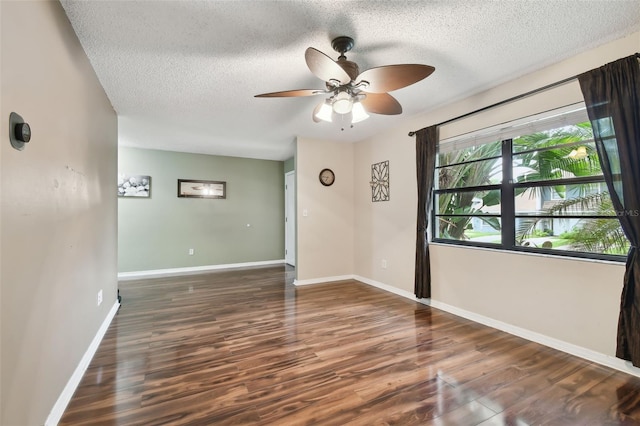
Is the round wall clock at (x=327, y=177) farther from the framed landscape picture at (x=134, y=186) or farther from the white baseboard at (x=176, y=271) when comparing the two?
the framed landscape picture at (x=134, y=186)

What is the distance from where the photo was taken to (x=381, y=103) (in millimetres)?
2395

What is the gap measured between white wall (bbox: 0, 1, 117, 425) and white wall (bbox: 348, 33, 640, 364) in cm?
345

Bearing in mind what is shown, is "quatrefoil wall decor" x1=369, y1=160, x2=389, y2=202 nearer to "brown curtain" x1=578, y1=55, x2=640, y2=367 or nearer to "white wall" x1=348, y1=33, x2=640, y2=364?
"white wall" x1=348, y1=33, x2=640, y2=364

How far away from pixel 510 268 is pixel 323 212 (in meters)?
2.81

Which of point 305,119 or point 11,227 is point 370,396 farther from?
point 305,119

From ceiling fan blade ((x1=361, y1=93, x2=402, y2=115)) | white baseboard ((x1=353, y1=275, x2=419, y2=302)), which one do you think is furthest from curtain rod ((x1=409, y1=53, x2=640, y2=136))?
white baseboard ((x1=353, y1=275, x2=419, y2=302))

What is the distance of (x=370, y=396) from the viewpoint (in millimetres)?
1771

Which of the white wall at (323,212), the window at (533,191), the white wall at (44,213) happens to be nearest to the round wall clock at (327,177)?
the white wall at (323,212)

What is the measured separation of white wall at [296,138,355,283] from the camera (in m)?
4.63

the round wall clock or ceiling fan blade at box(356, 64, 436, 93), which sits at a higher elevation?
ceiling fan blade at box(356, 64, 436, 93)

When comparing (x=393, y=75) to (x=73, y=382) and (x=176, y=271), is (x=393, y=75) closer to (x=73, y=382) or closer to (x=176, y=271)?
(x=73, y=382)

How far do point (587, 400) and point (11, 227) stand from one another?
3.19 metres

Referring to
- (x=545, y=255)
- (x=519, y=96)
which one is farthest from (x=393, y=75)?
(x=545, y=255)

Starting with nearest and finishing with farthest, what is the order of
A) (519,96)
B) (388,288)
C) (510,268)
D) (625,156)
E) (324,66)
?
(324,66)
(625,156)
(519,96)
(510,268)
(388,288)
